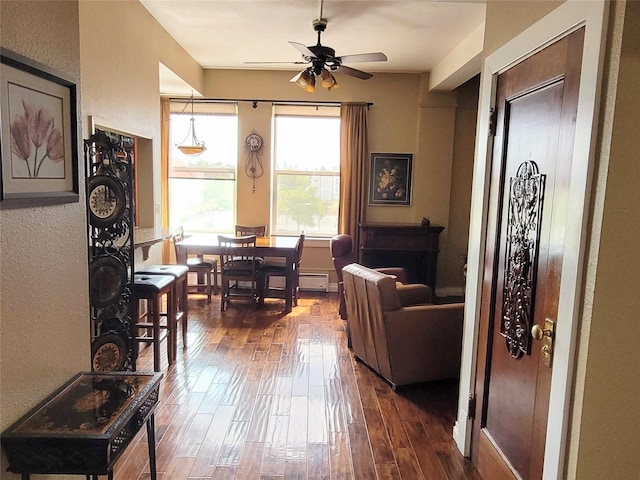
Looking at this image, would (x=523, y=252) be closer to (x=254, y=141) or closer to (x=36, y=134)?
(x=36, y=134)

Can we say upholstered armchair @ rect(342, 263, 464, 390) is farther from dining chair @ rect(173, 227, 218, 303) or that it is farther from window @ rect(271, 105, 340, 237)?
window @ rect(271, 105, 340, 237)

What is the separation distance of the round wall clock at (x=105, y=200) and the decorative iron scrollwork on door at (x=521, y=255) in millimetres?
2320

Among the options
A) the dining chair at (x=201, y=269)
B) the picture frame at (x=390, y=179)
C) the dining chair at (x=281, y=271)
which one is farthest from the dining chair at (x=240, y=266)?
the picture frame at (x=390, y=179)

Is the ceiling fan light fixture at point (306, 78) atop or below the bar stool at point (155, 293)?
atop

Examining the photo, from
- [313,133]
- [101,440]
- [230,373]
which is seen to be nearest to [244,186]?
[313,133]

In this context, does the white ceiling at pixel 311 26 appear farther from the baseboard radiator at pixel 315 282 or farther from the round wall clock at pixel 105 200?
the baseboard radiator at pixel 315 282

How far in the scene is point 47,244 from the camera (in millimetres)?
1496

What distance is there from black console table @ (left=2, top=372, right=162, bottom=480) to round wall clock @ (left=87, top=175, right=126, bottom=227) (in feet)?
4.55

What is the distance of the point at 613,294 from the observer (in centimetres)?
141

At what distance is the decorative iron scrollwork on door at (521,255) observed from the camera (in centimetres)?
185

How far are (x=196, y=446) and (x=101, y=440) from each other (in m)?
1.36

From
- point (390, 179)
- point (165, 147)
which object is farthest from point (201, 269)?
point (390, 179)

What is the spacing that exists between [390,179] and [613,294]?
16.3 ft

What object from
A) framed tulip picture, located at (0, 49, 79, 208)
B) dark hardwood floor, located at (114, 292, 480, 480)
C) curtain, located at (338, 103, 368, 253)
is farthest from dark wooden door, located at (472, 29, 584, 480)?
curtain, located at (338, 103, 368, 253)
